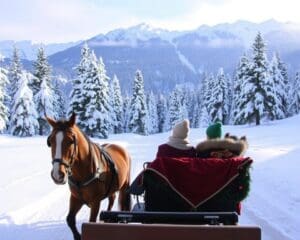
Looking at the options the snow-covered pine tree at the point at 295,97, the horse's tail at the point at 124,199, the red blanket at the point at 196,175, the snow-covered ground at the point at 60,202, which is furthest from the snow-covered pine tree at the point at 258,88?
the red blanket at the point at 196,175

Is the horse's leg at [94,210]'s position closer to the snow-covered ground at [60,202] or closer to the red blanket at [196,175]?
the snow-covered ground at [60,202]

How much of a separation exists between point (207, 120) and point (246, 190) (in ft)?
227

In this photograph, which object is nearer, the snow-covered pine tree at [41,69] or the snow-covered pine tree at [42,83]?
the snow-covered pine tree at [42,83]

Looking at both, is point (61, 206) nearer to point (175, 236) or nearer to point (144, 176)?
point (144, 176)

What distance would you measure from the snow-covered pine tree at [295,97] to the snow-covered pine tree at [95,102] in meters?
28.1

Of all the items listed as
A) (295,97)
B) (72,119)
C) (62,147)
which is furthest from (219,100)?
(62,147)

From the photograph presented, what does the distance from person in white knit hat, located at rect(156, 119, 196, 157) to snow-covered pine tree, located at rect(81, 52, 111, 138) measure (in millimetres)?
40122

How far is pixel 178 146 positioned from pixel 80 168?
4.79 feet

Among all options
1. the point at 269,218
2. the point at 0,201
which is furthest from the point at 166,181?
the point at 0,201

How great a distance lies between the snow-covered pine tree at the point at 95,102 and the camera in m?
46.9

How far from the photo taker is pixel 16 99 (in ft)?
159

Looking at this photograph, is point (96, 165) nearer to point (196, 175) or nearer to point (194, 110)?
point (196, 175)

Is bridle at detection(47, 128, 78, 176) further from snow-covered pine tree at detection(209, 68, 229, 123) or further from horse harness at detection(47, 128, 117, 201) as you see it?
snow-covered pine tree at detection(209, 68, 229, 123)

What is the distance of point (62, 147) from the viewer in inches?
252
